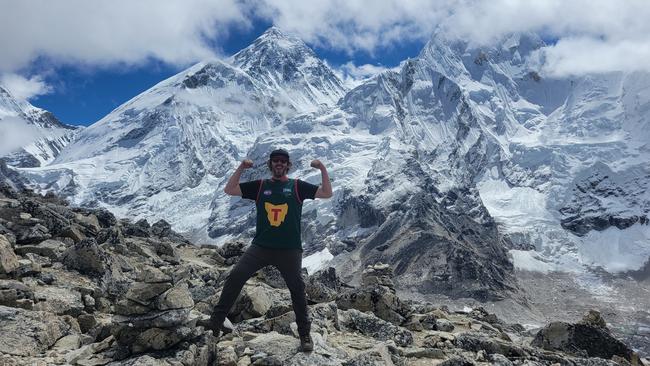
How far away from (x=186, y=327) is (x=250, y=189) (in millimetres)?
3221

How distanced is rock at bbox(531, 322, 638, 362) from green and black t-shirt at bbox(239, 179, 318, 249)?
10621 mm

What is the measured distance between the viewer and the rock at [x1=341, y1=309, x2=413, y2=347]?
15.5 metres

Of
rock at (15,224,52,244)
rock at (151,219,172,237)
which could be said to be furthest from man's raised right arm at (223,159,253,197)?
rock at (151,219,172,237)

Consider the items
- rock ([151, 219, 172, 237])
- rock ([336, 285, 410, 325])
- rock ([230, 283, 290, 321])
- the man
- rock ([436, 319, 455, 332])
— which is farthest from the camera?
rock ([151, 219, 172, 237])

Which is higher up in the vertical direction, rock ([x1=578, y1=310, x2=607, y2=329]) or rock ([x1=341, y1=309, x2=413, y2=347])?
rock ([x1=341, y1=309, x2=413, y2=347])

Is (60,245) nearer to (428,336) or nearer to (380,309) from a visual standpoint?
(380,309)

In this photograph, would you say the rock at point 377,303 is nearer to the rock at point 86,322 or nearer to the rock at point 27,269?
the rock at point 86,322

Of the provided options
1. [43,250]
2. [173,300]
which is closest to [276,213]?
[173,300]

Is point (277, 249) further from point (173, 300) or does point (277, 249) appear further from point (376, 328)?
point (376, 328)

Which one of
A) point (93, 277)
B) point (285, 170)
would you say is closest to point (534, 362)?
point (285, 170)

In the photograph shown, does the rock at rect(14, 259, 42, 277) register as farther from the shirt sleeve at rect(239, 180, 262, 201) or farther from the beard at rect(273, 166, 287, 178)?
the beard at rect(273, 166, 287, 178)

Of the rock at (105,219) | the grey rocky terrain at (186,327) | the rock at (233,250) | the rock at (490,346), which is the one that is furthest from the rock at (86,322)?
the rock at (105,219)

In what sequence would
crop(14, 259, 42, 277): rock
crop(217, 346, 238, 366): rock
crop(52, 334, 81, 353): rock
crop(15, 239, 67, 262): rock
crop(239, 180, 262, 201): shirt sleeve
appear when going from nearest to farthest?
crop(217, 346, 238, 366): rock < crop(52, 334, 81, 353): rock < crop(239, 180, 262, 201): shirt sleeve < crop(14, 259, 42, 277): rock < crop(15, 239, 67, 262): rock

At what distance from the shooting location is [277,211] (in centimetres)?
1212
